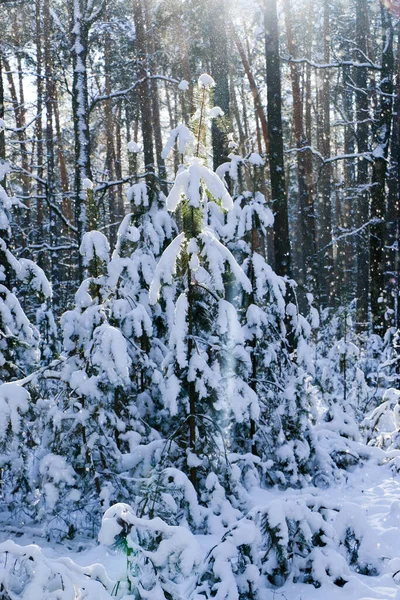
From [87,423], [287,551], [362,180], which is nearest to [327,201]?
[362,180]

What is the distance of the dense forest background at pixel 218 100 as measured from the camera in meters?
9.42

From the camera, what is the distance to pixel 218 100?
9.16 meters

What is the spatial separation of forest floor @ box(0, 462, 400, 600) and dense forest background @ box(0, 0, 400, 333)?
3062 millimetres

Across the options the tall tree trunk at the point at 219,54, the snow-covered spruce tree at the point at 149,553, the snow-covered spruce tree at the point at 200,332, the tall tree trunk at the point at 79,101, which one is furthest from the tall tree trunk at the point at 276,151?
the snow-covered spruce tree at the point at 149,553

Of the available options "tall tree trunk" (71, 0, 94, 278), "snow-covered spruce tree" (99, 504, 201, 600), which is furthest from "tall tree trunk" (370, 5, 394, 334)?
"snow-covered spruce tree" (99, 504, 201, 600)

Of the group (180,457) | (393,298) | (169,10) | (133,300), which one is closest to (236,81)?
(169,10)

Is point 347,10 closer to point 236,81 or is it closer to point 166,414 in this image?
point 236,81

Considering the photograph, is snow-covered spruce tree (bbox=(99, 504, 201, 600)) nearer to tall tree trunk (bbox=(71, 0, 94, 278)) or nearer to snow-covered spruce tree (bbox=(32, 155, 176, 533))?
snow-covered spruce tree (bbox=(32, 155, 176, 533))

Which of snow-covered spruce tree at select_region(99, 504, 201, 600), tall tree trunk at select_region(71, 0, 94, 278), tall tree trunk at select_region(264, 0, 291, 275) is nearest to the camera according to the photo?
snow-covered spruce tree at select_region(99, 504, 201, 600)

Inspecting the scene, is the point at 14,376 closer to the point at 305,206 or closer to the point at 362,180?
the point at 305,206

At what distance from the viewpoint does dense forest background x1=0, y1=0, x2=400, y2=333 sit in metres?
9.42

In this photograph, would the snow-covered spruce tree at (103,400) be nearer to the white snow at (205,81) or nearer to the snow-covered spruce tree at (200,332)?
the snow-covered spruce tree at (200,332)

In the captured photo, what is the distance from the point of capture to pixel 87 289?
5902 mm

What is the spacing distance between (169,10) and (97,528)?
56.4 feet
